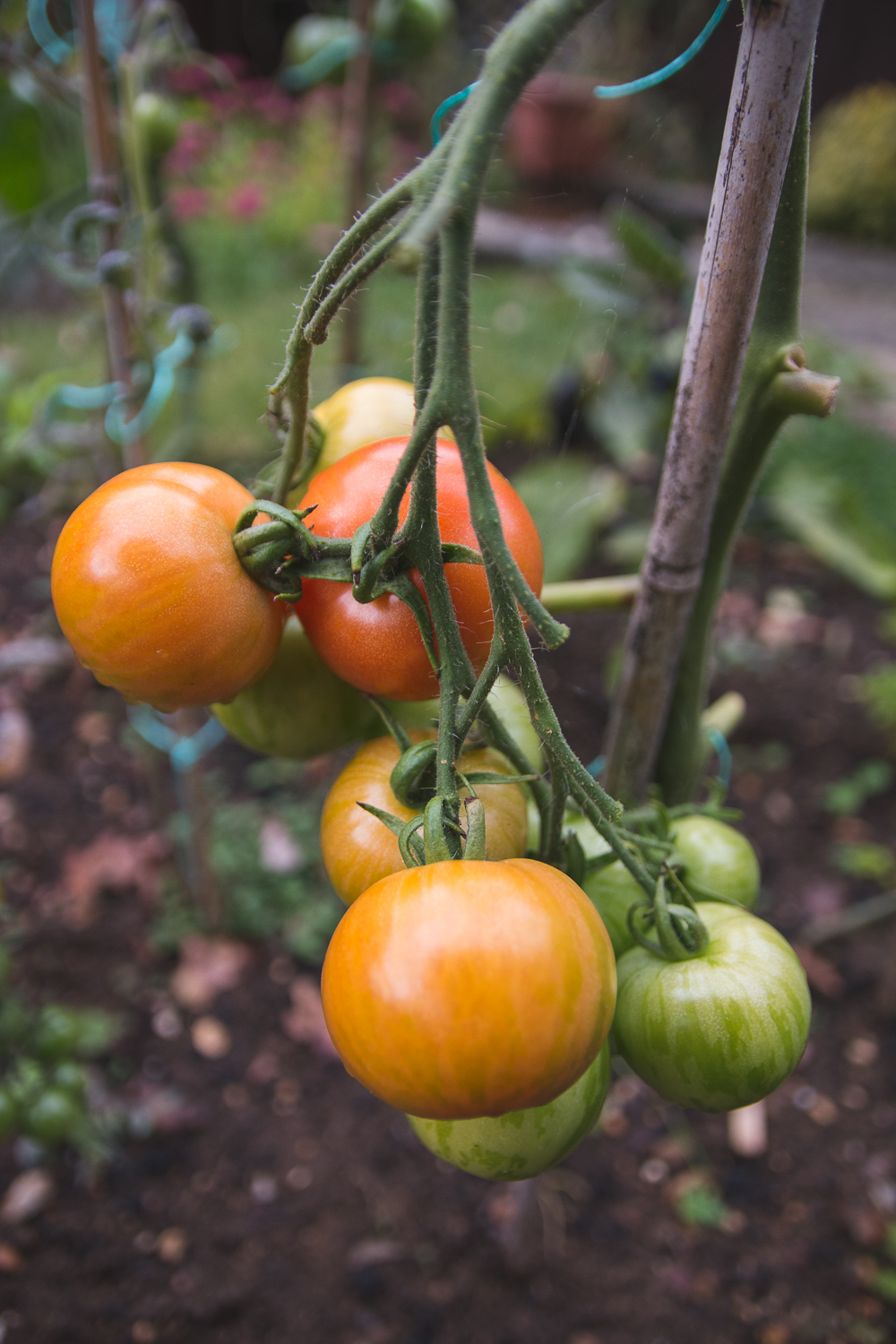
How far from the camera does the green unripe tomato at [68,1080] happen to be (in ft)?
4.50


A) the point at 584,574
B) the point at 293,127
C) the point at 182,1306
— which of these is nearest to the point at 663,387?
the point at 584,574

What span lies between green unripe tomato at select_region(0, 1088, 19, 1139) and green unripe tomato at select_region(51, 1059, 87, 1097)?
0.08 meters

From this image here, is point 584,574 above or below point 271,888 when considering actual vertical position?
above

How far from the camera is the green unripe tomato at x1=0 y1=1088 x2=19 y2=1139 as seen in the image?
1246 mm

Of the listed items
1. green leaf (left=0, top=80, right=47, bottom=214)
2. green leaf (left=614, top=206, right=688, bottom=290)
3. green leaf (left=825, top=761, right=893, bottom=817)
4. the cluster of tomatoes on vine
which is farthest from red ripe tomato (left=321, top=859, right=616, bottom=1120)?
green leaf (left=614, top=206, right=688, bottom=290)

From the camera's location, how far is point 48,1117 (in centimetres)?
129

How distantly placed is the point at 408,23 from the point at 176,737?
58.3 inches

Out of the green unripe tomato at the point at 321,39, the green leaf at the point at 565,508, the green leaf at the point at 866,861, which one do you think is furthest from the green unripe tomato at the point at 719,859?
the green unripe tomato at the point at 321,39

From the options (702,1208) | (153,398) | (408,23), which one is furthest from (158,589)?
(408,23)

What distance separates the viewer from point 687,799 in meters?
0.79

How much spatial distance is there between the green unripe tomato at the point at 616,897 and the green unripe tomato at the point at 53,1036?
45.6 inches

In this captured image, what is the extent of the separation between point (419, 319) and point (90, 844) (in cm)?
188

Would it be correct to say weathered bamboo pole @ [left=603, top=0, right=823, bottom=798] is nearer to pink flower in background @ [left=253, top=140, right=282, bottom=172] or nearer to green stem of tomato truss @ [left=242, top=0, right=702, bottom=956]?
green stem of tomato truss @ [left=242, top=0, right=702, bottom=956]

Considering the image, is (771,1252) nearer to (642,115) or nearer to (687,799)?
(687,799)
